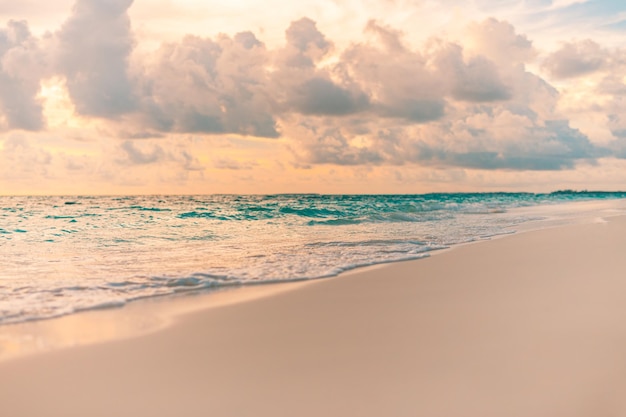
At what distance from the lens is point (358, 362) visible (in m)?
3.84

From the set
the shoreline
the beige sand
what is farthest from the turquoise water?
the beige sand

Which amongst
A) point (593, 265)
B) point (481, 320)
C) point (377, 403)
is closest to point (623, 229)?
point (593, 265)

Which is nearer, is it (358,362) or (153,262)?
(358,362)

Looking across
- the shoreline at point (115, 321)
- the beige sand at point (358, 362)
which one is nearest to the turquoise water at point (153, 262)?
the shoreline at point (115, 321)

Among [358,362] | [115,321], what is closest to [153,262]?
[115,321]

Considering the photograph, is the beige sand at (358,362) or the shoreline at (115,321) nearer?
the beige sand at (358,362)

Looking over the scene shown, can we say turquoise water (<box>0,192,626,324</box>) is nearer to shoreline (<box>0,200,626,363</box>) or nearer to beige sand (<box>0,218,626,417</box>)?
shoreline (<box>0,200,626,363</box>)

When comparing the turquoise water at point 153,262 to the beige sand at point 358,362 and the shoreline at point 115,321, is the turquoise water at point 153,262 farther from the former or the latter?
the beige sand at point 358,362

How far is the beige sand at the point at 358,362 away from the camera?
315 cm

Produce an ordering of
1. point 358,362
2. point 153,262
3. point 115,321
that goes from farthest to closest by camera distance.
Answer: point 153,262, point 115,321, point 358,362

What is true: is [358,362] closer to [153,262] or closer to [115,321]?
[115,321]

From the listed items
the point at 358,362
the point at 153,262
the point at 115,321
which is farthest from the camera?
the point at 153,262

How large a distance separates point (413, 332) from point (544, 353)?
1116 millimetres

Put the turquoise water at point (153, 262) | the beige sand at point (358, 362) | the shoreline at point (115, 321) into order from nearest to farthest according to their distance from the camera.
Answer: the beige sand at point (358, 362), the shoreline at point (115, 321), the turquoise water at point (153, 262)
